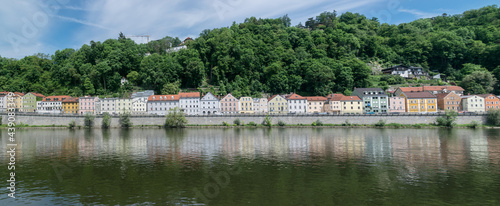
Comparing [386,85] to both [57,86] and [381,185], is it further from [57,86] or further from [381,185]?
[57,86]

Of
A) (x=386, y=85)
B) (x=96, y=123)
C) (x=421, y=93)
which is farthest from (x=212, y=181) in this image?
(x=386, y=85)

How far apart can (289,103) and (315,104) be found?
5.71 metres

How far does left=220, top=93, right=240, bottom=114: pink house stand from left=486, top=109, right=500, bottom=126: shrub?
4448 centimetres

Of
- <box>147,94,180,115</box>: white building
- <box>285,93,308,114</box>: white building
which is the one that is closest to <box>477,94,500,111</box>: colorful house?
<box>285,93,308,114</box>: white building

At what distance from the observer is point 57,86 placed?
80.2 metres

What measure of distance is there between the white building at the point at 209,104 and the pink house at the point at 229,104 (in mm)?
1037

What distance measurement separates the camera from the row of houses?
6456 cm

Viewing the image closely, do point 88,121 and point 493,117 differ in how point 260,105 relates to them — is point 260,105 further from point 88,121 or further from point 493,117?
point 493,117

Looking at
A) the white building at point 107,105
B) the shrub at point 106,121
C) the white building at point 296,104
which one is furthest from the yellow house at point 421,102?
the white building at point 107,105

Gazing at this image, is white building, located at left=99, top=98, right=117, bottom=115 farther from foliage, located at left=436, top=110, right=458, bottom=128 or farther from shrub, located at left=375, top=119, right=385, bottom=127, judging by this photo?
foliage, located at left=436, top=110, right=458, bottom=128

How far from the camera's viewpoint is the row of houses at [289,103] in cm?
6456

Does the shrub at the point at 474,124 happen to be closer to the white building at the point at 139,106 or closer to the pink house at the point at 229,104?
the pink house at the point at 229,104

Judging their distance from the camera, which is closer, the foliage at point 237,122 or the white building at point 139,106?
the foliage at point 237,122

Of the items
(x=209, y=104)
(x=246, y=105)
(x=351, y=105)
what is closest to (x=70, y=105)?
(x=209, y=104)
